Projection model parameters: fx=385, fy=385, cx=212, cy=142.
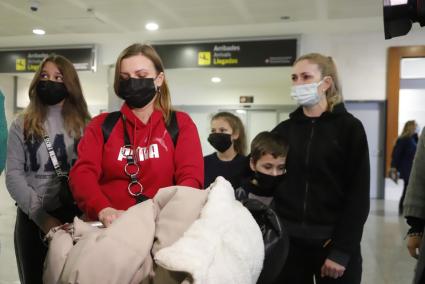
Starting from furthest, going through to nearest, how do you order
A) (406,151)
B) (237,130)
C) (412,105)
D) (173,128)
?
(412,105) < (406,151) < (237,130) < (173,128)

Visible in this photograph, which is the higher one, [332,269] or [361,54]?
[361,54]

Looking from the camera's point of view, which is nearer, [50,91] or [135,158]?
[135,158]

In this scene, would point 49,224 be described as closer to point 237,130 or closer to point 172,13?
point 237,130

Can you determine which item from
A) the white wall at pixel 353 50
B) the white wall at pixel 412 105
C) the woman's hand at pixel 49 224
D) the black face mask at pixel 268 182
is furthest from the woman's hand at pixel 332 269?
the white wall at pixel 412 105

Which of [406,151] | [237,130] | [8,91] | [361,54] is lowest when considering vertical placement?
[406,151]

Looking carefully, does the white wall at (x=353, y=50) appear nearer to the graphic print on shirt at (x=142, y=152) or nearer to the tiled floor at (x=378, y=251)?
the tiled floor at (x=378, y=251)

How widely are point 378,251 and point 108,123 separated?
3.74m

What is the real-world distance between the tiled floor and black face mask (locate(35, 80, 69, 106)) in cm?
179

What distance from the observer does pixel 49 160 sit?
1911mm

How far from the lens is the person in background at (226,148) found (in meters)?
2.62

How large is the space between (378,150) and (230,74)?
3809 millimetres

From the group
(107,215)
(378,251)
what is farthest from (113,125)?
(378,251)

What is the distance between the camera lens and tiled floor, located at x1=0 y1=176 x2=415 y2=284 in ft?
11.0

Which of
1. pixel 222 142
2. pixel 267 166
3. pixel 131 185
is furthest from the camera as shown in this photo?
pixel 222 142
